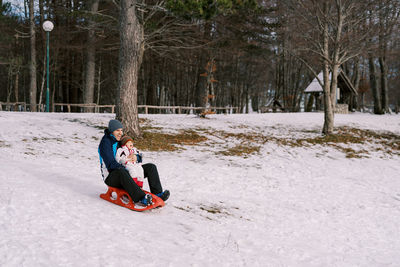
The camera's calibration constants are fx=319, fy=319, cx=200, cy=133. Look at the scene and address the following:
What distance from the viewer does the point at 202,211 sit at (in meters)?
5.45

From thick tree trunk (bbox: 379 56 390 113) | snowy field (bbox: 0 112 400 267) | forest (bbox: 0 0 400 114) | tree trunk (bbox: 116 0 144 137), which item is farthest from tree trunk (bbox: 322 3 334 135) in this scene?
thick tree trunk (bbox: 379 56 390 113)

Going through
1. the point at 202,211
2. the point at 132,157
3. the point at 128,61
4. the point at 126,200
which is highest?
the point at 128,61

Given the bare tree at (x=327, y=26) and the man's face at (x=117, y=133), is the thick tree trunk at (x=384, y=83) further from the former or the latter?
the man's face at (x=117, y=133)

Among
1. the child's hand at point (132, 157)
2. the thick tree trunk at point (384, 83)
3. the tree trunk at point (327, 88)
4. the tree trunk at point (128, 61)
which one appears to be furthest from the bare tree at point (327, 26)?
the thick tree trunk at point (384, 83)

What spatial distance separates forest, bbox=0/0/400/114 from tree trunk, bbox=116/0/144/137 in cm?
24

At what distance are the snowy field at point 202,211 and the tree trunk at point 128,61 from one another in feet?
4.57

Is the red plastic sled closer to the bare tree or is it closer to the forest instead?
the forest

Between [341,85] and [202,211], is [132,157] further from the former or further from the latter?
[341,85]

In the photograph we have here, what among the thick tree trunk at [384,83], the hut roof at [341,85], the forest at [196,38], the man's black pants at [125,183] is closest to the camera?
the man's black pants at [125,183]

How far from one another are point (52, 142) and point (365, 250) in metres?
8.58

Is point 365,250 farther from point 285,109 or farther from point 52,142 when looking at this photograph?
point 285,109

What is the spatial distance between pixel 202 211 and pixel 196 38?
15811 millimetres

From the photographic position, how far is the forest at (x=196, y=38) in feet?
40.0

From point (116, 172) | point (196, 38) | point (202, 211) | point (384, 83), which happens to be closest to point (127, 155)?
point (116, 172)
